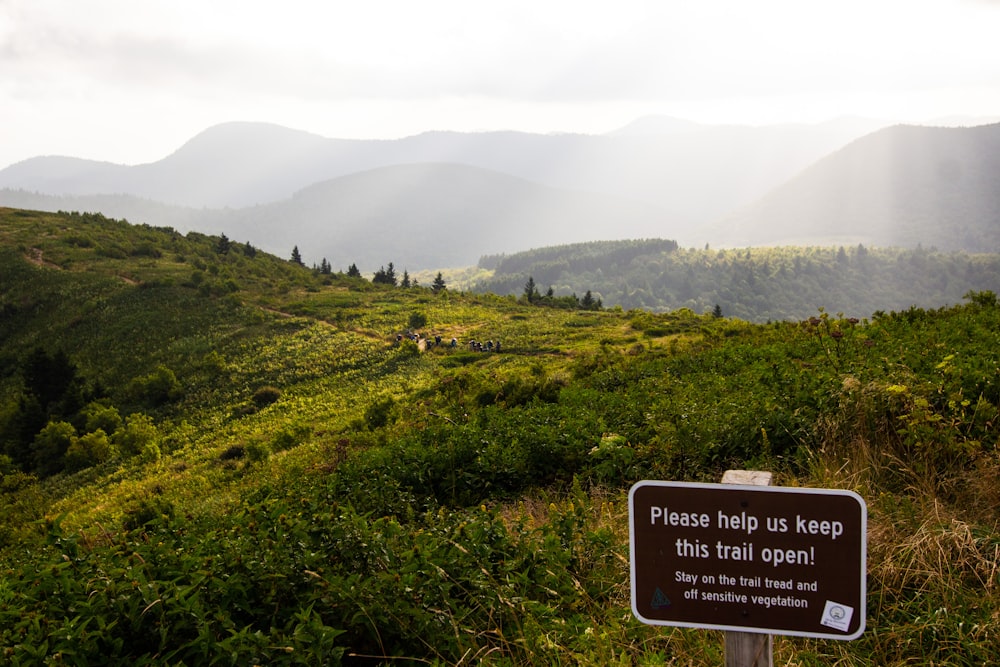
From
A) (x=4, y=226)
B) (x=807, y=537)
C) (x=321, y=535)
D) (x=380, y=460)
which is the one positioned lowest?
(x=380, y=460)

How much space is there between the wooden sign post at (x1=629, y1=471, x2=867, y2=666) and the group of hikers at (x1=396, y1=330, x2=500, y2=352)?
23.1 meters

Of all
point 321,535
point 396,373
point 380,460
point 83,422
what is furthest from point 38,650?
point 83,422

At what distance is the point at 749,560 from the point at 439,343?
26.4 metres

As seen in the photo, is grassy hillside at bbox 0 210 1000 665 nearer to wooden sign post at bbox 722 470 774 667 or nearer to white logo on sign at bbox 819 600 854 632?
wooden sign post at bbox 722 470 774 667

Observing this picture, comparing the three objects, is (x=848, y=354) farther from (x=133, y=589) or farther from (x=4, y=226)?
(x=4, y=226)

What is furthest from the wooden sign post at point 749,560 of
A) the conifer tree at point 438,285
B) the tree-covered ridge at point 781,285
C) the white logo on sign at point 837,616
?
the tree-covered ridge at point 781,285

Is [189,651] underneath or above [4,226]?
underneath

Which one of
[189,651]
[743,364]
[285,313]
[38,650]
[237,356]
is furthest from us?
[285,313]

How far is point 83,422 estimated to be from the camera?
76.4 feet

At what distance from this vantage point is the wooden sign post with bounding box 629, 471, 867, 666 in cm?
230

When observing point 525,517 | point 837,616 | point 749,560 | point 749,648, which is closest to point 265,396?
point 525,517

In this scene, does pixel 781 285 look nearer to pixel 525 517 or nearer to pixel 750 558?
pixel 525 517

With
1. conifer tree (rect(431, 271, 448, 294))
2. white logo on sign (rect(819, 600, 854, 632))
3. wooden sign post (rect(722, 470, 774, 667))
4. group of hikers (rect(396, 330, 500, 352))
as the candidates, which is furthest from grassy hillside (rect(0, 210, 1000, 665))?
conifer tree (rect(431, 271, 448, 294))

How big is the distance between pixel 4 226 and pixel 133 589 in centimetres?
A: 5894
